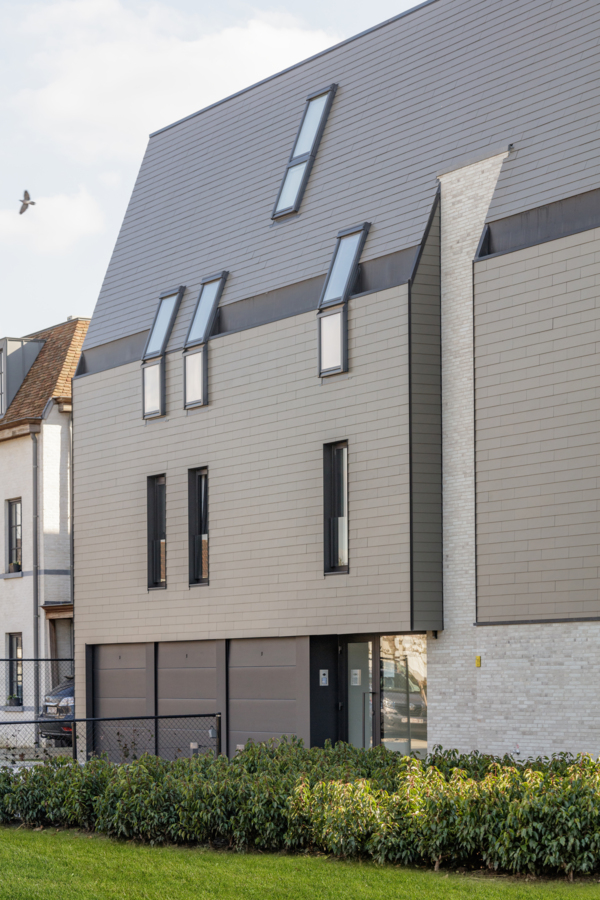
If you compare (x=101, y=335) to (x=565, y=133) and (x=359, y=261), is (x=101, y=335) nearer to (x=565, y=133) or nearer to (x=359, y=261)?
(x=359, y=261)

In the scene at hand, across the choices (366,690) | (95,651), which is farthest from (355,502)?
(95,651)

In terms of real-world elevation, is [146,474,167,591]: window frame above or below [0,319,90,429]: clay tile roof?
below

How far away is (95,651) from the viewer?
23.6 m

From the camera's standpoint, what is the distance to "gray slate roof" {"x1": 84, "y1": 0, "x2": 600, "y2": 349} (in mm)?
16594

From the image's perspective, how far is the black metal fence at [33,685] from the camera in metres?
26.0

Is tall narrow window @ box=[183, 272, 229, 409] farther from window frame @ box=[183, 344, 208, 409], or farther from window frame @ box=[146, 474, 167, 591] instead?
window frame @ box=[146, 474, 167, 591]

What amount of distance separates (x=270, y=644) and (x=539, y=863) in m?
10.2

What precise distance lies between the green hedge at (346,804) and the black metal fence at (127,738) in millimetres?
5637

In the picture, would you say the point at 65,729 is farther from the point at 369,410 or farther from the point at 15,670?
the point at 369,410

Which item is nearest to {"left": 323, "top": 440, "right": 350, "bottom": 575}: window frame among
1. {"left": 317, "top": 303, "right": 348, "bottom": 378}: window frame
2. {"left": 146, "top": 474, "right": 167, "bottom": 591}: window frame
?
{"left": 317, "top": 303, "right": 348, "bottom": 378}: window frame

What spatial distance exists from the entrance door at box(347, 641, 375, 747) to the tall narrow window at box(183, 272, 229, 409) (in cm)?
548

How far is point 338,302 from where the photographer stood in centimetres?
1844

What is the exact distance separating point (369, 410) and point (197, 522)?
4.97 metres

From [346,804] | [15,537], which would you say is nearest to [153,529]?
[15,537]
